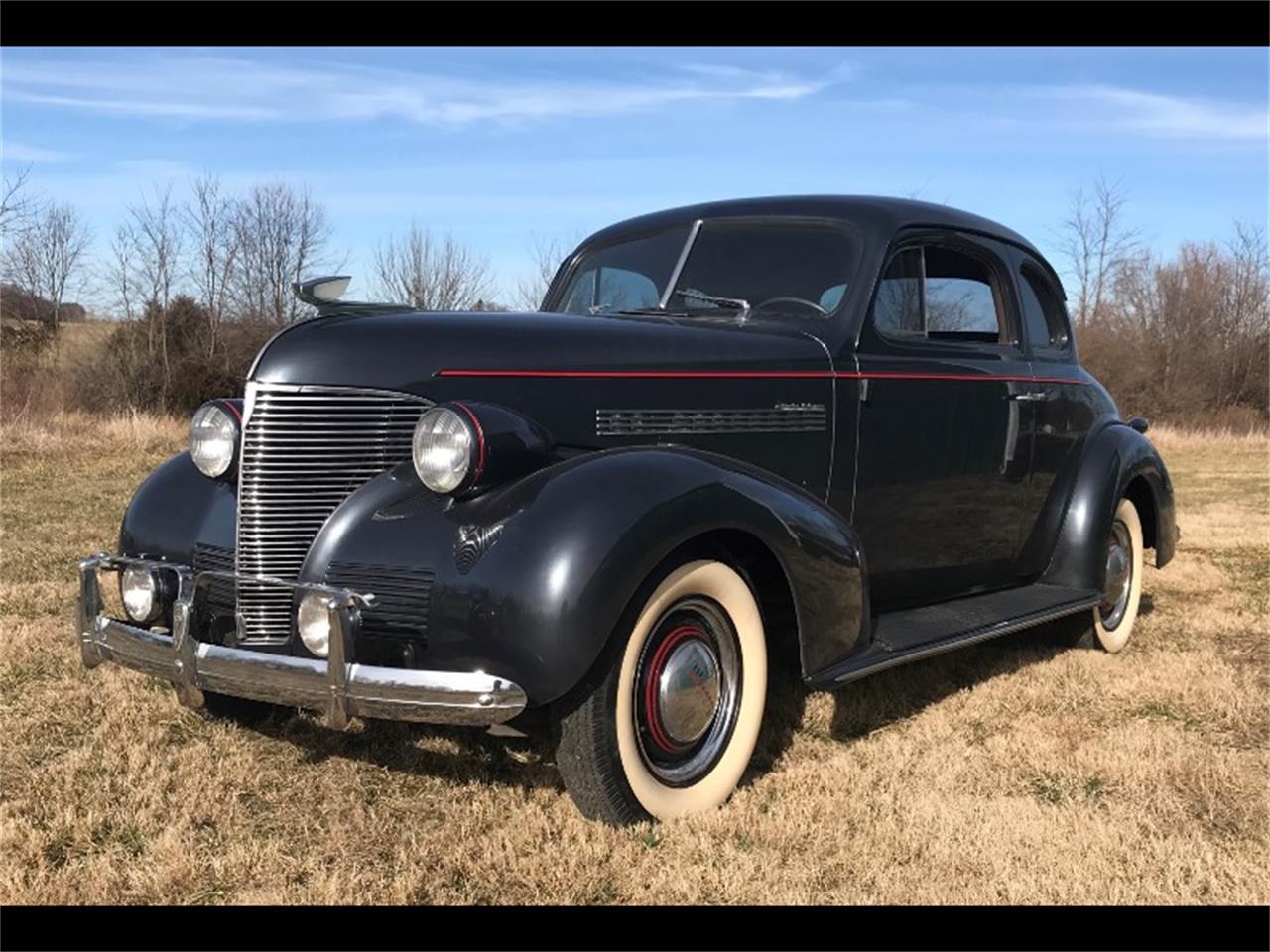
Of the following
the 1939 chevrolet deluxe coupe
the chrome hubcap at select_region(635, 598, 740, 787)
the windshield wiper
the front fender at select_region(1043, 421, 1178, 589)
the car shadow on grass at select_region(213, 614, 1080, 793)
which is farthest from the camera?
the front fender at select_region(1043, 421, 1178, 589)

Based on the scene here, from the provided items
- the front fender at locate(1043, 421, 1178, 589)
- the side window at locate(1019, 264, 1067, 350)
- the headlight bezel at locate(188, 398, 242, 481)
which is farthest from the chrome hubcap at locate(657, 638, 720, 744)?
the side window at locate(1019, 264, 1067, 350)

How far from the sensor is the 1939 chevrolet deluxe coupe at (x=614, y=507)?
9.51ft

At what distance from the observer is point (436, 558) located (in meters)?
2.96

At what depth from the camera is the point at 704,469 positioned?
129 inches

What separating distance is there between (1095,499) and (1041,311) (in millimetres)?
962

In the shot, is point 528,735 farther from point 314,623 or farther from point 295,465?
point 295,465

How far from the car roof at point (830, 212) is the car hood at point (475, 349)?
96cm

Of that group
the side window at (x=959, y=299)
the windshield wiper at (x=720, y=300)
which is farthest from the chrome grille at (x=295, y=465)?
the side window at (x=959, y=299)

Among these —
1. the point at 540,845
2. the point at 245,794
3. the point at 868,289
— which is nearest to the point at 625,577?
the point at 540,845

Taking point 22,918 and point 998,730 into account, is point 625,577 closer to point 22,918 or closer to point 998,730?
point 22,918

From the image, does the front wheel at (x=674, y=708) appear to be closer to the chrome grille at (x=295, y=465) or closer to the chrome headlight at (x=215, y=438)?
the chrome grille at (x=295, y=465)

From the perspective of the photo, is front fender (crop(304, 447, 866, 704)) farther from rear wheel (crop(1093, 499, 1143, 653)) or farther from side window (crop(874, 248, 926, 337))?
rear wheel (crop(1093, 499, 1143, 653))

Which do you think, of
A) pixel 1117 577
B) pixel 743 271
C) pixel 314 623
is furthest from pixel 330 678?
pixel 1117 577

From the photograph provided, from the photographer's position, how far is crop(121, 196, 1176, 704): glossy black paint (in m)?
2.90
